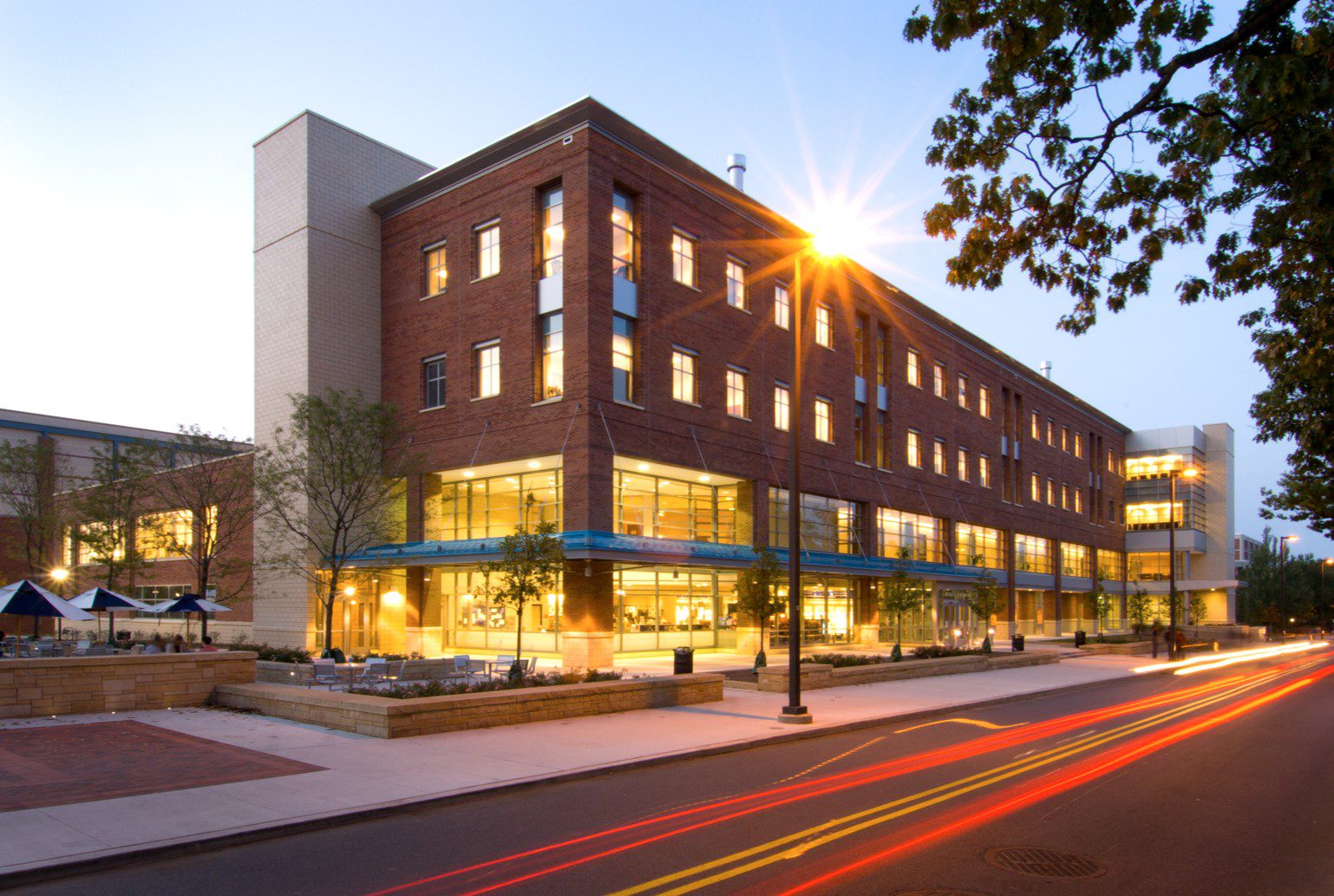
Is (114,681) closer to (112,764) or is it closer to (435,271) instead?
(112,764)

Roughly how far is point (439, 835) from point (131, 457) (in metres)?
31.9

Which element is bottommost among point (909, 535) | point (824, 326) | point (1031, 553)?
point (1031, 553)

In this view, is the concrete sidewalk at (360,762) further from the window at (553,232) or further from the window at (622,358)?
the window at (553,232)

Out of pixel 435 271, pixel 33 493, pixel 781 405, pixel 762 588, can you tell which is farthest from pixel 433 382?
pixel 33 493

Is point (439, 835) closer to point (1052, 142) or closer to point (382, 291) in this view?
point (1052, 142)

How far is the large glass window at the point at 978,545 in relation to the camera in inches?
2196

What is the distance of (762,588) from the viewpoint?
→ 28734 millimetres

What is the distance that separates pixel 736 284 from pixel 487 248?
10201mm

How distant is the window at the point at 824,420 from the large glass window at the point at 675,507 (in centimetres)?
672

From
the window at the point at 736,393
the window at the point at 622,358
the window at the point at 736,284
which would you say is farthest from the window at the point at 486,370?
the window at the point at 736,284

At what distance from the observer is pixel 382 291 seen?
125 ft

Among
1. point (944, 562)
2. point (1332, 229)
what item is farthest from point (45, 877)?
point (944, 562)

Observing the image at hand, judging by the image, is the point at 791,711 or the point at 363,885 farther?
the point at 791,711

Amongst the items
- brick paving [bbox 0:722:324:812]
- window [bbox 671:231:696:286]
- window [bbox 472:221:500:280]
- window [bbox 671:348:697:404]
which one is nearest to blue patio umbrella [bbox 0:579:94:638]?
brick paving [bbox 0:722:324:812]
